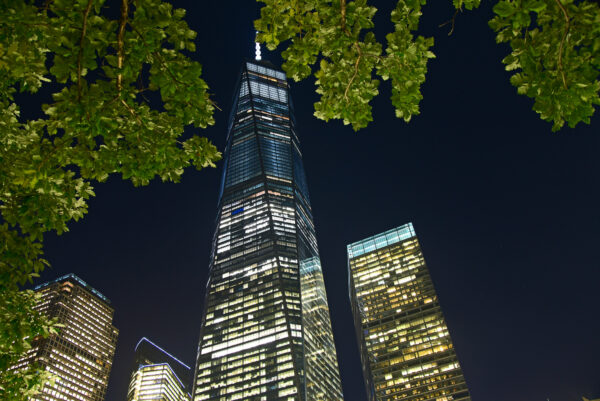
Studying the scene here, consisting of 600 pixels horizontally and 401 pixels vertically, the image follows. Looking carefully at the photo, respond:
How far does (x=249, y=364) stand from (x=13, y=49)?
9862 centimetres

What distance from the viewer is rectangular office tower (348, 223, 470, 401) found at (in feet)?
333

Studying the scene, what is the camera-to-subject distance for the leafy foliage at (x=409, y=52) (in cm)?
357

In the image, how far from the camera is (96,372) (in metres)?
156

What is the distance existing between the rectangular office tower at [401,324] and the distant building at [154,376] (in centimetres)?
9959

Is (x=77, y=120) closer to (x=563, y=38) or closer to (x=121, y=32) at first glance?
(x=121, y=32)

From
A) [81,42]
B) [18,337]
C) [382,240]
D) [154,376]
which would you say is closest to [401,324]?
[382,240]

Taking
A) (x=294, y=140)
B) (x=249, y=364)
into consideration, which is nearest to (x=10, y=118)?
(x=249, y=364)

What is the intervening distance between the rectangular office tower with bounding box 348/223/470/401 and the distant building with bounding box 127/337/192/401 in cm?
9959

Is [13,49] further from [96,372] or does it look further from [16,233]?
[96,372]

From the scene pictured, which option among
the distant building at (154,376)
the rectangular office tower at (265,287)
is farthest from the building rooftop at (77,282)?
the rectangular office tower at (265,287)

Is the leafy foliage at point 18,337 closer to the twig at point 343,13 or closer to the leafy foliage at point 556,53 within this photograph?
the twig at point 343,13

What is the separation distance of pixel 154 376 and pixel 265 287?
327ft

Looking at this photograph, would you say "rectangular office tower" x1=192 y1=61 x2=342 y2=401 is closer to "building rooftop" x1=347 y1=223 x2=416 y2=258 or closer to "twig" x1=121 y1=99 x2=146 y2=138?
"building rooftop" x1=347 y1=223 x2=416 y2=258

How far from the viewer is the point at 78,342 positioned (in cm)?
15438
